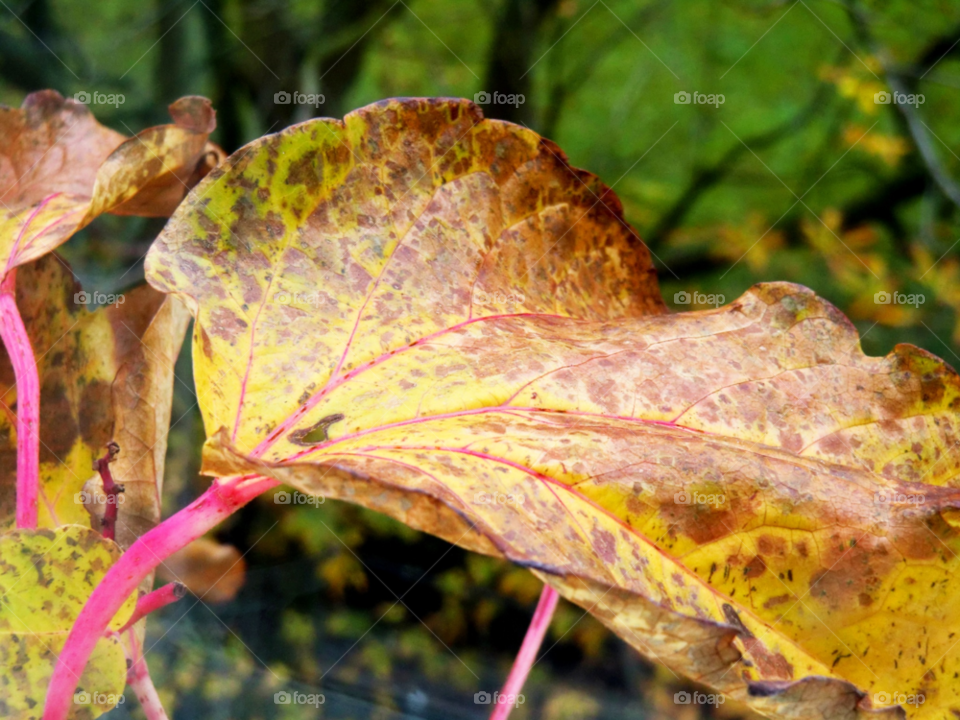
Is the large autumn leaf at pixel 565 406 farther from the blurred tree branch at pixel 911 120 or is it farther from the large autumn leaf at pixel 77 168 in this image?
the blurred tree branch at pixel 911 120

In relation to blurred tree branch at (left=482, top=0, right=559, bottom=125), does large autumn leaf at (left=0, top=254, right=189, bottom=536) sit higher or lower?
lower

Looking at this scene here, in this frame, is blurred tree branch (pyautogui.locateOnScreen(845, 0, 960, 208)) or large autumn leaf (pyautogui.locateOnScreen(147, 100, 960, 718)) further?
blurred tree branch (pyautogui.locateOnScreen(845, 0, 960, 208))

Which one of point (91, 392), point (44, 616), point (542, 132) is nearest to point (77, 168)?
point (91, 392)

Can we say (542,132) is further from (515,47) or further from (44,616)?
(44,616)

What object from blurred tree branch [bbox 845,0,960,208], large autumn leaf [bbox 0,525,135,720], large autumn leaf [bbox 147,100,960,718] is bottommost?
large autumn leaf [bbox 0,525,135,720]

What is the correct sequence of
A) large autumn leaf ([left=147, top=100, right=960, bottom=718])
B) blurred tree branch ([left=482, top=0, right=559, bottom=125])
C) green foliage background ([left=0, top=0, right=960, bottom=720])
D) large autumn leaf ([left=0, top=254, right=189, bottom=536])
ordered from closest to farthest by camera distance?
large autumn leaf ([left=147, top=100, right=960, bottom=718]) < large autumn leaf ([left=0, top=254, right=189, bottom=536]) < green foliage background ([left=0, top=0, right=960, bottom=720]) < blurred tree branch ([left=482, top=0, right=559, bottom=125])

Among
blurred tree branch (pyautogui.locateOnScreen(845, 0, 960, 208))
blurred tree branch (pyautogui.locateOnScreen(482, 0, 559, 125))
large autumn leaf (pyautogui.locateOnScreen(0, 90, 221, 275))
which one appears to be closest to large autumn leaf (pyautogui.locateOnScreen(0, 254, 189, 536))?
large autumn leaf (pyautogui.locateOnScreen(0, 90, 221, 275))

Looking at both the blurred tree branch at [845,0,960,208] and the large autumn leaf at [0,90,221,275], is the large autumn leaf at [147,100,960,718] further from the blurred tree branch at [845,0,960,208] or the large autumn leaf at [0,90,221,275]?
the blurred tree branch at [845,0,960,208]

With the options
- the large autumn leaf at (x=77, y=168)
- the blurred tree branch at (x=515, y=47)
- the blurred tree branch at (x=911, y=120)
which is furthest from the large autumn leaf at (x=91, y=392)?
the blurred tree branch at (x=515, y=47)
